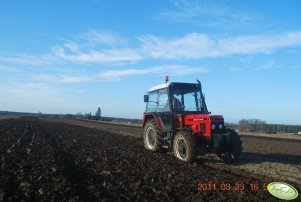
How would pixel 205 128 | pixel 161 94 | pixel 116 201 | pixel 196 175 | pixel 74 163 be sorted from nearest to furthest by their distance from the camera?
pixel 116 201
pixel 196 175
pixel 74 163
pixel 205 128
pixel 161 94

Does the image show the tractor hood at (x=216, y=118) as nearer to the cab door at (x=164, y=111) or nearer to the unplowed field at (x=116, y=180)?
the unplowed field at (x=116, y=180)

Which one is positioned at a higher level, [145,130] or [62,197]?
[145,130]

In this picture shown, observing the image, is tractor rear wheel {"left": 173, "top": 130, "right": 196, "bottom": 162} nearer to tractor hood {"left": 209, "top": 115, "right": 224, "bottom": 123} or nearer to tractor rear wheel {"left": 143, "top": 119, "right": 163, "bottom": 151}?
tractor hood {"left": 209, "top": 115, "right": 224, "bottom": 123}

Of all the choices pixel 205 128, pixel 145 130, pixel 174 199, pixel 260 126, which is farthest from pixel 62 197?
pixel 260 126

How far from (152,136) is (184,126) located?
1.93m

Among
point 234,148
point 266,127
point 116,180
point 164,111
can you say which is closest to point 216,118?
point 234,148

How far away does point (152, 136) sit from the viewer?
561 inches

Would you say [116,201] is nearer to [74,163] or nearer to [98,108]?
[74,163]

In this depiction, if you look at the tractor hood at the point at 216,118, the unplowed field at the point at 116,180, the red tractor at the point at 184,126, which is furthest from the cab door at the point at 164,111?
the tractor hood at the point at 216,118

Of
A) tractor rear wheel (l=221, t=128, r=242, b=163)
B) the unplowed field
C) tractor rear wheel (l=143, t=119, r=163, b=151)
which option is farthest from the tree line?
the unplowed field

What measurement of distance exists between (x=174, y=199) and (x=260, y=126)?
46.5 meters

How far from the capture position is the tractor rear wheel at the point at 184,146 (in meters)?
11.1

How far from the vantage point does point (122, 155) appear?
12.7 meters

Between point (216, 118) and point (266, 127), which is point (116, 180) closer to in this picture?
point (216, 118)
